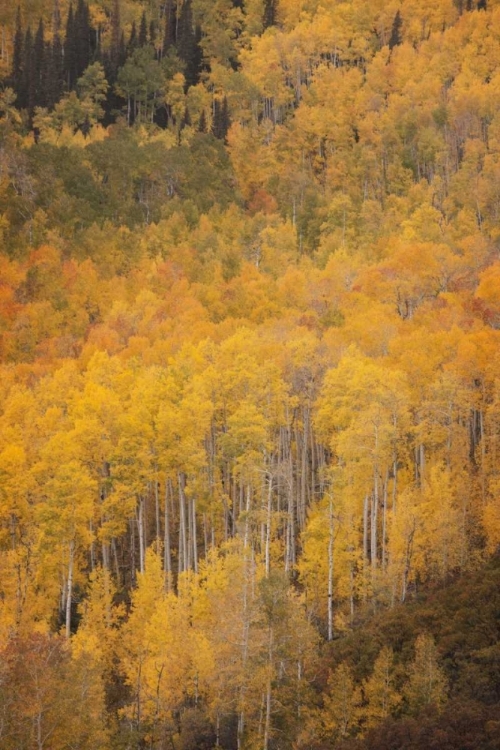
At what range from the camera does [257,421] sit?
4175 cm

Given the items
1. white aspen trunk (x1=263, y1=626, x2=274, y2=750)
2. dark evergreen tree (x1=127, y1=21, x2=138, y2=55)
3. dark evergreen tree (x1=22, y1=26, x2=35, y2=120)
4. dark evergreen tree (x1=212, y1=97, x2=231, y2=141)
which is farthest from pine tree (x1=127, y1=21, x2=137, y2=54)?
white aspen trunk (x1=263, y1=626, x2=274, y2=750)

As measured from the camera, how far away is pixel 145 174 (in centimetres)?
9469

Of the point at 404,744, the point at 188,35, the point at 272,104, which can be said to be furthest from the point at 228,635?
the point at 188,35

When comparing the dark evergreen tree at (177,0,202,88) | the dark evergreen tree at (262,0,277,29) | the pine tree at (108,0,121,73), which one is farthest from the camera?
the dark evergreen tree at (262,0,277,29)

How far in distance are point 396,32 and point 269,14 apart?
108 ft

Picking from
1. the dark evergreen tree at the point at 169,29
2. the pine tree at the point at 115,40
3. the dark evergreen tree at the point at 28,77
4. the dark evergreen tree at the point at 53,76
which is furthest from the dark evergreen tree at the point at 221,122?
the dark evergreen tree at the point at 169,29

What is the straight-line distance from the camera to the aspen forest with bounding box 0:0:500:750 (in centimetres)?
3002

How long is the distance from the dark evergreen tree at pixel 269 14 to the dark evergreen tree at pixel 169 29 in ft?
49.7

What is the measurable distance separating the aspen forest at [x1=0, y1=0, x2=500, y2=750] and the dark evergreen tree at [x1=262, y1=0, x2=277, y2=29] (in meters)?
43.4

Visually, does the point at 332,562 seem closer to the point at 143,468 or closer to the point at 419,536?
the point at 419,536

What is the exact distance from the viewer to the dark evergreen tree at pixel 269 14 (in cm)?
14862

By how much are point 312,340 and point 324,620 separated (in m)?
16.7

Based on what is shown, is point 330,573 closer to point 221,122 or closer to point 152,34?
point 221,122

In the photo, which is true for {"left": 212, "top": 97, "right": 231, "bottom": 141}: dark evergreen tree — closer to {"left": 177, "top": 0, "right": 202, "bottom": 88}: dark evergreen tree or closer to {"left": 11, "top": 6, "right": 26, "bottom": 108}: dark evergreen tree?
{"left": 177, "top": 0, "right": 202, "bottom": 88}: dark evergreen tree
